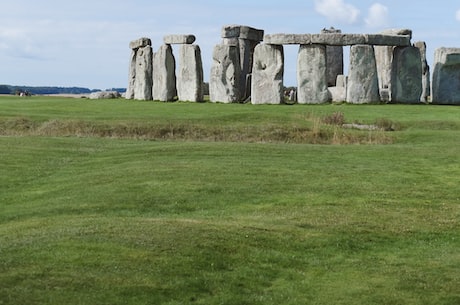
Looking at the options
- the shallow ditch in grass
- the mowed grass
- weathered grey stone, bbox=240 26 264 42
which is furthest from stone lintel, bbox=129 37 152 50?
the mowed grass

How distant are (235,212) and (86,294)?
7.21m

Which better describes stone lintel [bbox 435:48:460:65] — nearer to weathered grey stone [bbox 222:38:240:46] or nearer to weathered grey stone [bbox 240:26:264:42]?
weathered grey stone [bbox 240:26:264:42]

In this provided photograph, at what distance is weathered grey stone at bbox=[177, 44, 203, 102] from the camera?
5066 cm

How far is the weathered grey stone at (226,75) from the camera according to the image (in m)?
50.2

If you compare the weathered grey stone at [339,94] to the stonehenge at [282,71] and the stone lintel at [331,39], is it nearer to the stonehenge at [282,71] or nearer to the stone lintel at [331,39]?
the stonehenge at [282,71]

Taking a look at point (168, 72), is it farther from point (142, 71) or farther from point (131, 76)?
point (131, 76)

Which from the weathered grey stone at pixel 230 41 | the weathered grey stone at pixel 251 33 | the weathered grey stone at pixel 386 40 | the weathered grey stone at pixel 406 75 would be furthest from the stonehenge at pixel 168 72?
the weathered grey stone at pixel 406 75

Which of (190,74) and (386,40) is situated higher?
(386,40)

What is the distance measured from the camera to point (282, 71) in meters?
48.1

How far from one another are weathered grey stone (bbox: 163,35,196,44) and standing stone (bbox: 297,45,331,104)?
273 inches

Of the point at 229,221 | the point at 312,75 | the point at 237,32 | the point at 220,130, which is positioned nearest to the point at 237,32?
the point at 237,32

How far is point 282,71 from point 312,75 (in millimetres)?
1576

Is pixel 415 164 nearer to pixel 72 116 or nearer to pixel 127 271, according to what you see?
pixel 127 271

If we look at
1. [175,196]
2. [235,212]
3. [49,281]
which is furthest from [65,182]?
[49,281]
